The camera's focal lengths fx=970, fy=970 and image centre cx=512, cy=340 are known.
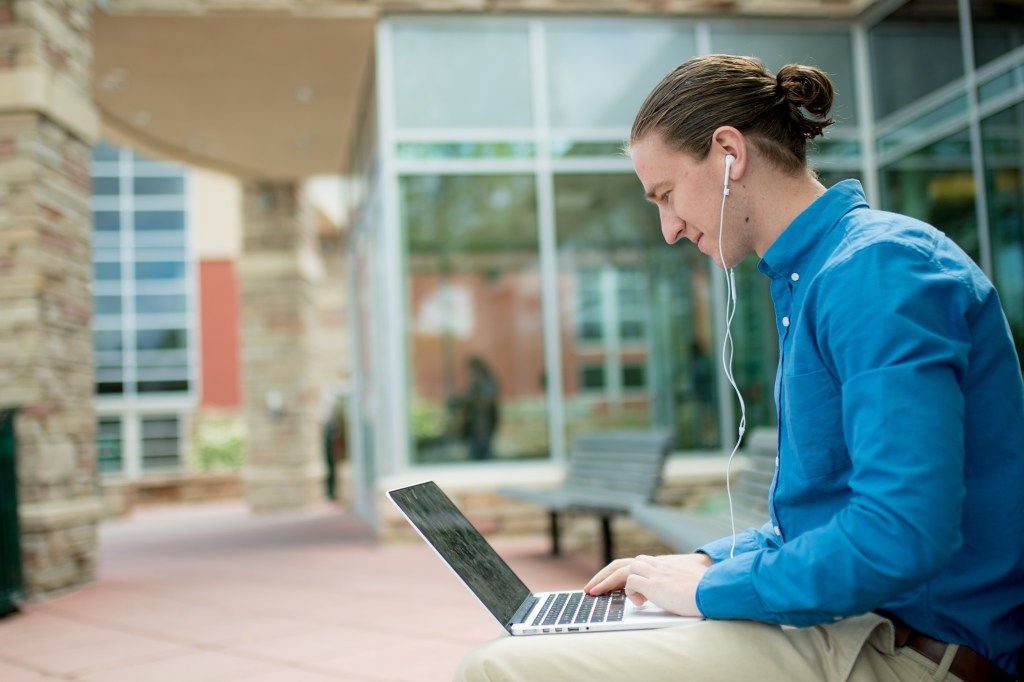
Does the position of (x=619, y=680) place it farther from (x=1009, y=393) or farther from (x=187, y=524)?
(x=187, y=524)

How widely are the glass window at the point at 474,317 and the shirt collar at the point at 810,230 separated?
245 inches

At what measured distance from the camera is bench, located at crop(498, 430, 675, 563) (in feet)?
17.8

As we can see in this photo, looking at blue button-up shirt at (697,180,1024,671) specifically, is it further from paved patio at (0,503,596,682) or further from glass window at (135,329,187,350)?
glass window at (135,329,187,350)

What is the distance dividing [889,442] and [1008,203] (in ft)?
20.2

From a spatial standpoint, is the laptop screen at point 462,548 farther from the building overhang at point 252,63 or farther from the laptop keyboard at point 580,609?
the building overhang at point 252,63

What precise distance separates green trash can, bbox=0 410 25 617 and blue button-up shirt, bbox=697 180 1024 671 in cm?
446

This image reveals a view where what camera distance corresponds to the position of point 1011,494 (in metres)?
1.23

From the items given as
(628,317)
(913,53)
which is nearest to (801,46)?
(913,53)

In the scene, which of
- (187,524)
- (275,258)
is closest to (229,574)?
(187,524)

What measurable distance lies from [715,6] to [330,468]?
781 centimetres

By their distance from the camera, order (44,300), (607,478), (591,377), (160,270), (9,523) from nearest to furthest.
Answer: (9,523) → (44,300) → (607,478) → (591,377) → (160,270)

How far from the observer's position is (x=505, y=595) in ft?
5.04

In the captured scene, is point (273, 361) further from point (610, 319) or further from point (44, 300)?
point (44, 300)

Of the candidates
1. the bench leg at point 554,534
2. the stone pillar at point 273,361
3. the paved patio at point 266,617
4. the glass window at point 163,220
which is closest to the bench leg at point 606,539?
the paved patio at point 266,617
